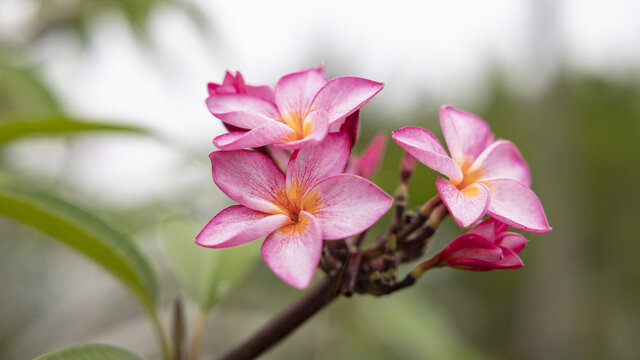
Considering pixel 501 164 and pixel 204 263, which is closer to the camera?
pixel 501 164

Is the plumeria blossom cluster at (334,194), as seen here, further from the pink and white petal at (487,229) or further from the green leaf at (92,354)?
the green leaf at (92,354)

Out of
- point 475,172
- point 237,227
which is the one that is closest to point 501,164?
point 475,172

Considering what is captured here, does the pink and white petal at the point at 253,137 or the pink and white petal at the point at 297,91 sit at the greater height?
the pink and white petal at the point at 297,91

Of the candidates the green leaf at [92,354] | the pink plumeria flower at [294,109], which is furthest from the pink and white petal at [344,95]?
the green leaf at [92,354]

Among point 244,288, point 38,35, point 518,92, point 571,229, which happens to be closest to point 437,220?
point 38,35

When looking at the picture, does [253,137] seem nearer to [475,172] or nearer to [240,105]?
[240,105]

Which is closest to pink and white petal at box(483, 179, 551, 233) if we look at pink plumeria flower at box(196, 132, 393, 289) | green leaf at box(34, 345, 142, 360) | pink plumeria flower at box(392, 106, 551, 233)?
pink plumeria flower at box(392, 106, 551, 233)

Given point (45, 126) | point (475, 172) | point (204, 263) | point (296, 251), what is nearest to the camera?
point (296, 251)

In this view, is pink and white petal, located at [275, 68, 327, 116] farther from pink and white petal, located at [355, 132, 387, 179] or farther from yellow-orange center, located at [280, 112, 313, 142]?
pink and white petal, located at [355, 132, 387, 179]

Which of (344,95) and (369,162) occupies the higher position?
(344,95)
